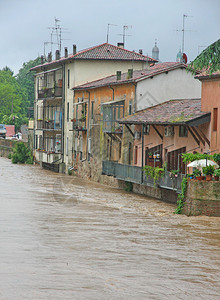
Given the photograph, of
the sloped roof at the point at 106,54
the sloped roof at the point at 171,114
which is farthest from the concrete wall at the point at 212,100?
the sloped roof at the point at 106,54

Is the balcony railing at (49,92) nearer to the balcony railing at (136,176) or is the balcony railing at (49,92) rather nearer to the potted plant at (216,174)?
the balcony railing at (136,176)

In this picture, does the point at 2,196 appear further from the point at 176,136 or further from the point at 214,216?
the point at 214,216

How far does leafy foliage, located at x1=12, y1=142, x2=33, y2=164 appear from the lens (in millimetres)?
64500

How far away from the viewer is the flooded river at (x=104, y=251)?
15.2 metres

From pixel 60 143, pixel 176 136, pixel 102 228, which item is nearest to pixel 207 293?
pixel 102 228

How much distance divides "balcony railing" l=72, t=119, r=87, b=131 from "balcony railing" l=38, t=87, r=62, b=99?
5.20 metres

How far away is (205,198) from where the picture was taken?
25.4 metres

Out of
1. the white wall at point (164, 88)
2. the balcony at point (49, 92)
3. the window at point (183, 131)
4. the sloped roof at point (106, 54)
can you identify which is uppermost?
the sloped roof at point (106, 54)

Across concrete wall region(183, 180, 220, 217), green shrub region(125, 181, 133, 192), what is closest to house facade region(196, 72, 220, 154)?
concrete wall region(183, 180, 220, 217)

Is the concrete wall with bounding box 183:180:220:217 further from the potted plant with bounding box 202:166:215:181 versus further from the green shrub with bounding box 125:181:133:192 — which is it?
the green shrub with bounding box 125:181:133:192

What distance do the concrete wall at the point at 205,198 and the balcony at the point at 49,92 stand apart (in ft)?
103

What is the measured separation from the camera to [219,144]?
28.4m

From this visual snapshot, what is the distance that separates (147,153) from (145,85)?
4.35 meters

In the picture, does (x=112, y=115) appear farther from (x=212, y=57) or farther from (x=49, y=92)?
(x=49, y=92)
